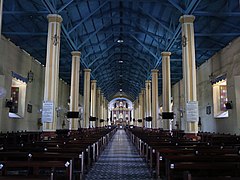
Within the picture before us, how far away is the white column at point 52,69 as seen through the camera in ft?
37.7

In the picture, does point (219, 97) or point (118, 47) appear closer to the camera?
point (219, 97)

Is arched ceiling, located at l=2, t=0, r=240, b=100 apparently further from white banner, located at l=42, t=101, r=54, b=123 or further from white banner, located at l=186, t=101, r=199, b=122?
white banner, located at l=42, t=101, r=54, b=123

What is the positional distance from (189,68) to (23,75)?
37.5 ft

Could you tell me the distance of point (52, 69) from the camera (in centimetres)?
1172

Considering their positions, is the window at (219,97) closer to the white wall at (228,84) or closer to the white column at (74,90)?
the white wall at (228,84)

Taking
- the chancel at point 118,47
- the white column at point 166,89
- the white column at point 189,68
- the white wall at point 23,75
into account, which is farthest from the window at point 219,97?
the white wall at point 23,75

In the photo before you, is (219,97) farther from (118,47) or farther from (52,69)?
(52,69)

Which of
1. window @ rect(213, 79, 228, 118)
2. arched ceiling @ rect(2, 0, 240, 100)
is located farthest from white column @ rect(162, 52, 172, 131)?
window @ rect(213, 79, 228, 118)

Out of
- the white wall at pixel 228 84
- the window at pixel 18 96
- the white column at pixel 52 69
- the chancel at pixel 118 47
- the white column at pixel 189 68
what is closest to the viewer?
the chancel at pixel 118 47

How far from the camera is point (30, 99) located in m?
19.2

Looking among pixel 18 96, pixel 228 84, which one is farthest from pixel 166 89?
pixel 18 96

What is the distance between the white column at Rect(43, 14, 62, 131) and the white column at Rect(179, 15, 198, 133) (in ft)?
19.3

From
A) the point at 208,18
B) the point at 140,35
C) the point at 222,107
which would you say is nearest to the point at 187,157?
the point at 208,18

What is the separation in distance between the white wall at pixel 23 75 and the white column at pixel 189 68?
9680 mm
